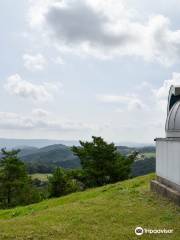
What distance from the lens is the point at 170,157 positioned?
17.4 meters

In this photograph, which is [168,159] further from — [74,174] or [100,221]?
[74,174]

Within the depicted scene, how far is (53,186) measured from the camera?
1761 inches

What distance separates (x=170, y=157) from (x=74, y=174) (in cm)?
3064

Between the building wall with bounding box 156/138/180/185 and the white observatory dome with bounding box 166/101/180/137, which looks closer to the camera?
the building wall with bounding box 156/138/180/185

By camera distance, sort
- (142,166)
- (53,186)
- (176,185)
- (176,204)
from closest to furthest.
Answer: (176,204) → (176,185) → (53,186) → (142,166)

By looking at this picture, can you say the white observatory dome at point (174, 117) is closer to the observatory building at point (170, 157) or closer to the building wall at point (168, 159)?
the observatory building at point (170, 157)

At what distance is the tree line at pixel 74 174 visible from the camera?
1747 inches

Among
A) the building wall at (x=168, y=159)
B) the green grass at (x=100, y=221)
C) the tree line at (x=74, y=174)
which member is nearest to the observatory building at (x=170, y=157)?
the building wall at (x=168, y=159)

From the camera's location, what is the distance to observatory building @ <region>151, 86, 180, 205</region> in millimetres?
16330

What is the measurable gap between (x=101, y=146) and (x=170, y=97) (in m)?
24.6

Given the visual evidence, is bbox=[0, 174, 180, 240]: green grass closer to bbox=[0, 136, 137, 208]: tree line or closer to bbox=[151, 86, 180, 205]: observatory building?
bbox=[151, 86, 180, 205]: observatory building

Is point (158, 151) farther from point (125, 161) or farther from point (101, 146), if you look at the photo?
point (125, 161)

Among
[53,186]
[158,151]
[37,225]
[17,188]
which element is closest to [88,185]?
[53,186]

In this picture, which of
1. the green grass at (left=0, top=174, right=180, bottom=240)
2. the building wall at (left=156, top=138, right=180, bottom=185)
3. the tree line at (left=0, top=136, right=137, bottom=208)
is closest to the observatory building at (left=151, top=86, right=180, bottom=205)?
the building wall at (left=156, top=138, right=180, bottom=185)
